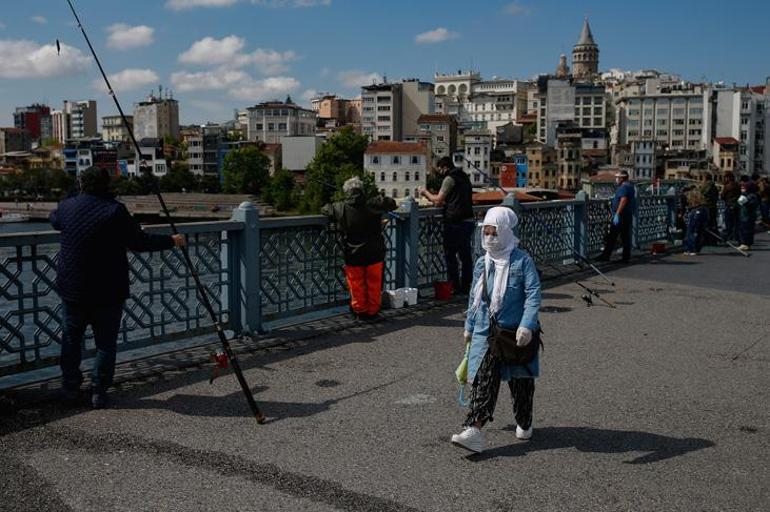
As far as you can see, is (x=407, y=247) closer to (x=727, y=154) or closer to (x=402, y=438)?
(x=402, y=438)

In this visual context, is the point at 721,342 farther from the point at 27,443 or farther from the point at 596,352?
the point at 27,443

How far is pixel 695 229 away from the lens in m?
16.8

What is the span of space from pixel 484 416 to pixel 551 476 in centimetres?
51

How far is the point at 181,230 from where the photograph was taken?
704 cm

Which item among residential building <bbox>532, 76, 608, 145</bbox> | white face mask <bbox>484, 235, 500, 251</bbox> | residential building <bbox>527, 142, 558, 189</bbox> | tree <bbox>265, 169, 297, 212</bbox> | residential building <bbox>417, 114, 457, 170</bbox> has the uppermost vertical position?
residential building <bbox>532, 76, 608, 145</bbox>

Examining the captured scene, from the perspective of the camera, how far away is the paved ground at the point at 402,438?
4.03 meters

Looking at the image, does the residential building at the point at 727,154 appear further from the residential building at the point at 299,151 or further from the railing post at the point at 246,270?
the railing post at the point at 246,270

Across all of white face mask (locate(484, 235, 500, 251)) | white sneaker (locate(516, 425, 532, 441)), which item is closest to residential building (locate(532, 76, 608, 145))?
white sneaker (locate(516, 425, 532, 441))

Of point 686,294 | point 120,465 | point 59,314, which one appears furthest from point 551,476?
point 686,294

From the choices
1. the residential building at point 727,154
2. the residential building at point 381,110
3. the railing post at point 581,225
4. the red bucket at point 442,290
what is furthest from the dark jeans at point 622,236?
the residential building at point 381,110

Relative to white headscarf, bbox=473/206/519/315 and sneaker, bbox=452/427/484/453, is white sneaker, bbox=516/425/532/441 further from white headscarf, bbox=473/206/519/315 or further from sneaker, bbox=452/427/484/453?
white headscarf, bbox=473/206/519/315

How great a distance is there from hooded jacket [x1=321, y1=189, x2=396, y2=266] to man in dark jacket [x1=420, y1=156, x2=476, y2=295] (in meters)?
1.73

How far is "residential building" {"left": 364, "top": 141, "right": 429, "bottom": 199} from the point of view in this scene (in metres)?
120

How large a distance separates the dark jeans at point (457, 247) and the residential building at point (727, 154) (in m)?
137
